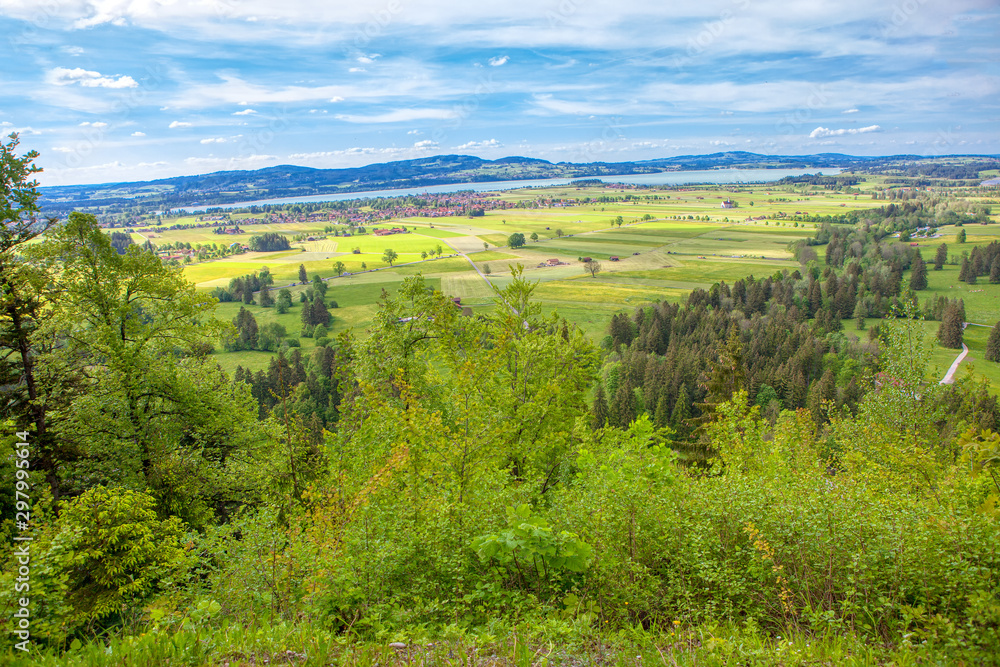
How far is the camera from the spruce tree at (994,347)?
4400 inches

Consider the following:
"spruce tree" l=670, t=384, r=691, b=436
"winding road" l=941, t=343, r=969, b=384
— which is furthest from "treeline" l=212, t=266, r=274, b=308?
"winding road" l=941, t=343, r=969, b=384

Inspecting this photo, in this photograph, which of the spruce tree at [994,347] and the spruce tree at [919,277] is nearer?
the spruce tree at [994,347]

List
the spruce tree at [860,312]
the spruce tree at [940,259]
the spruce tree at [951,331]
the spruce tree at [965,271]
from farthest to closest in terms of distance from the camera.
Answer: the spruce tree at [940,259]
the spruce tree at [965,271]
the spruce tree at [860,312]
the spruce tree at [951,331]

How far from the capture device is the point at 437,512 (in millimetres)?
10047

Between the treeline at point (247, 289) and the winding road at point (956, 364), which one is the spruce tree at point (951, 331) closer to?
the winding road at point (956, 364)

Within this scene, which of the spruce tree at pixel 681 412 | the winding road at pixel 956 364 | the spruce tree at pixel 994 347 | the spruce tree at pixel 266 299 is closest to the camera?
Answer: the spruce tree at pixel 681 412

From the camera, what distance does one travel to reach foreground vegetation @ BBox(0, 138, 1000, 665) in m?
7.07

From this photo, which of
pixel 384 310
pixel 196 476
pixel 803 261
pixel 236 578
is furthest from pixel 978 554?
pixel 803 261

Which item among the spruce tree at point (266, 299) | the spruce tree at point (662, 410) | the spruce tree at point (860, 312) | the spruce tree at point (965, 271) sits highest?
the spruce tree at point (965, 271)

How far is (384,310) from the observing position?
23047mm

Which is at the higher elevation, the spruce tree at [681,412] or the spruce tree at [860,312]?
the spruce tree at [860,312]

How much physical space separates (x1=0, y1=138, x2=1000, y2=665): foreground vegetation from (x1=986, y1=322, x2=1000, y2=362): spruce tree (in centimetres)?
12043

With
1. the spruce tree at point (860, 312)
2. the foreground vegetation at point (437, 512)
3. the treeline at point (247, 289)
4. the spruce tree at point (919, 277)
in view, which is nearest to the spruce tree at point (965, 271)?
the spruce tree at point (919, 277)

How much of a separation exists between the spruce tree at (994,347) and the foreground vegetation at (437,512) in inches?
4741
